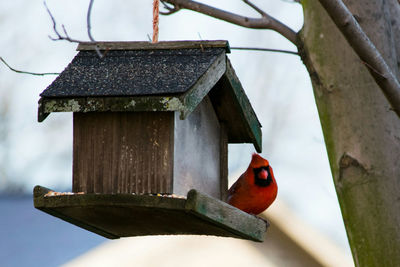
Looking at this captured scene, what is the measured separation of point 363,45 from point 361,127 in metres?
0.85

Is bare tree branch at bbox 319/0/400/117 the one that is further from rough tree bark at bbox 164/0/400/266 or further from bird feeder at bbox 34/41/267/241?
rough tree bark at bbox 164/0/400/266

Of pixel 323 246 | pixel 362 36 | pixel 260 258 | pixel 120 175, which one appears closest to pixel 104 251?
pixel 260 258

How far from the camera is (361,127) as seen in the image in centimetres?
321

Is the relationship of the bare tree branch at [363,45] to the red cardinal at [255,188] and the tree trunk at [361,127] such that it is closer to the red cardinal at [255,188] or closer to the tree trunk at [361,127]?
the tree trunk at [361,127]

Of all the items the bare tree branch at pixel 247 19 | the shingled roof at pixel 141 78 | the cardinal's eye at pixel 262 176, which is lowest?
the cardinal's eye at pixel 262 176

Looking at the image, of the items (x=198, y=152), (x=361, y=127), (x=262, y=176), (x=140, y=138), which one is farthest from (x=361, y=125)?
(x=140, y=138)

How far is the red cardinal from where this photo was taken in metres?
3.16

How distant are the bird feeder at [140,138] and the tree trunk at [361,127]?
0.61 meters

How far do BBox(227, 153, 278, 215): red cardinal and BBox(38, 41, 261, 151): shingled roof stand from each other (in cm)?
43

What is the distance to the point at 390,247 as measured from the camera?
10.0ft

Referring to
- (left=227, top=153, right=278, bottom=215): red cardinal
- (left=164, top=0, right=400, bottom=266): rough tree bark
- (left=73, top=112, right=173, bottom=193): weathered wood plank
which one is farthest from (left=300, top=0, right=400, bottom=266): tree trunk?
(left=73, top=112, right=173, bottom=193): weathered wood plank

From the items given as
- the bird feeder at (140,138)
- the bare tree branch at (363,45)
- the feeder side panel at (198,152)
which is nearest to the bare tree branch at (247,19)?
the feeder side panel at (198,152)

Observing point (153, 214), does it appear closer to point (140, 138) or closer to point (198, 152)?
point (140, 138)

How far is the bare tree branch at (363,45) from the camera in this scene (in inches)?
94.7
